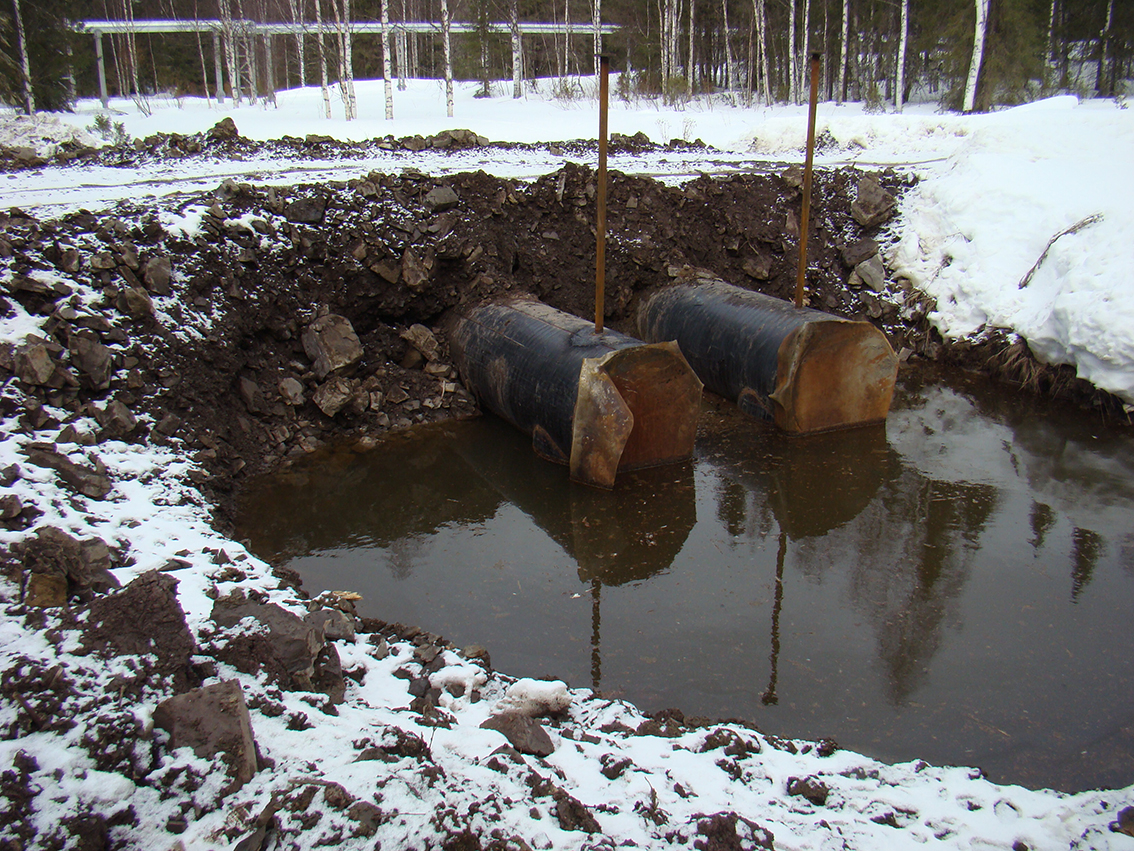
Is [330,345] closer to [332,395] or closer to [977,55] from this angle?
[332,395]

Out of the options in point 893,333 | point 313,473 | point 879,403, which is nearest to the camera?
point 313,473

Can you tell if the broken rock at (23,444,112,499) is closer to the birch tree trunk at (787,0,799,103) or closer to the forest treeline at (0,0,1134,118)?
the forest treeline at (0,0,1134,118)

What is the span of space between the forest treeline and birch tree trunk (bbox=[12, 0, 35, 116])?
4 cm

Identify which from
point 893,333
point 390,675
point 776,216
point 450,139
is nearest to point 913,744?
point 390,675

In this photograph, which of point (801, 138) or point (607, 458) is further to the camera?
point (801, 138)

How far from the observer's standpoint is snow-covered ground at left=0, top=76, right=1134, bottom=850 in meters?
2.60

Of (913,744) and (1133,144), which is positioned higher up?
(1133,144)

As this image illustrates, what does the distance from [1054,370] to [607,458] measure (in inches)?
190

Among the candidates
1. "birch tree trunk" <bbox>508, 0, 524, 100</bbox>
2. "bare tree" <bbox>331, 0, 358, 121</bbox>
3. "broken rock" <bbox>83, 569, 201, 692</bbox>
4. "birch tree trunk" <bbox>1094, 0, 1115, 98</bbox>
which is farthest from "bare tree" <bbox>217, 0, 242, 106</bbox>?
"broken rock" <bbox>83, 569, 201, 692</bbox>

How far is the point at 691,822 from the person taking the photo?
268cm

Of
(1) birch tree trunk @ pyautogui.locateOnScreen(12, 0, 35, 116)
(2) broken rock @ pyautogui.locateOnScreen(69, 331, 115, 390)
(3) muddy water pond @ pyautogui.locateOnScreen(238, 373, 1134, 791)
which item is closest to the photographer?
(3) muddy water pond @ pyautogui.locateOnScreen(238, 373, 1134, 791)

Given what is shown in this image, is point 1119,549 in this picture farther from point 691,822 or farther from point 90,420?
point 90,420

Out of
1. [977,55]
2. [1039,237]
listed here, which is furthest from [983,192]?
[977,55]

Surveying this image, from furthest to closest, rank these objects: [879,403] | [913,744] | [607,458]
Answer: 1. [879,403]
2. [607,458]
3. [913,744]
